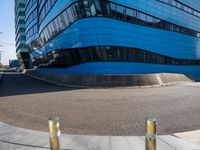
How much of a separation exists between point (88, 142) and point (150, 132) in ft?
8.02

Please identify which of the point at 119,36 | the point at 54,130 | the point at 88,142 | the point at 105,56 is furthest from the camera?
the point at 119,36

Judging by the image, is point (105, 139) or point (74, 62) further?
point (74, 62)

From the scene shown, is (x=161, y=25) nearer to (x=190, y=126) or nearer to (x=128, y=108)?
(x=128, y=108)

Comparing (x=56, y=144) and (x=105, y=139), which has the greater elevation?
(x=56, y=144)

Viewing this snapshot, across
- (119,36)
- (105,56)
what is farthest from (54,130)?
(119,36)

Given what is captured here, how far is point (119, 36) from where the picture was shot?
29.3m

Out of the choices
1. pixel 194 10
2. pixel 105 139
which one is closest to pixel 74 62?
pixel 105 139

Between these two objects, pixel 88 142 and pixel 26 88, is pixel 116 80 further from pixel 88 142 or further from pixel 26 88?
pixel 88 142

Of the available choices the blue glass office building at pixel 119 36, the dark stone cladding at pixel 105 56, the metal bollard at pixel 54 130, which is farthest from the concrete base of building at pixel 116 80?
the metal bollard at pixel 54 130

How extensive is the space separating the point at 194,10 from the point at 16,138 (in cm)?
5062

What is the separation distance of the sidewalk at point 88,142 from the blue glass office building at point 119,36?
21.8 m

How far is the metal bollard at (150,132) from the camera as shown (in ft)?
13.1

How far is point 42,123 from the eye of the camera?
8109mm

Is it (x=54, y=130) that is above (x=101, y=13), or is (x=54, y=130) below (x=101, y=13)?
below
